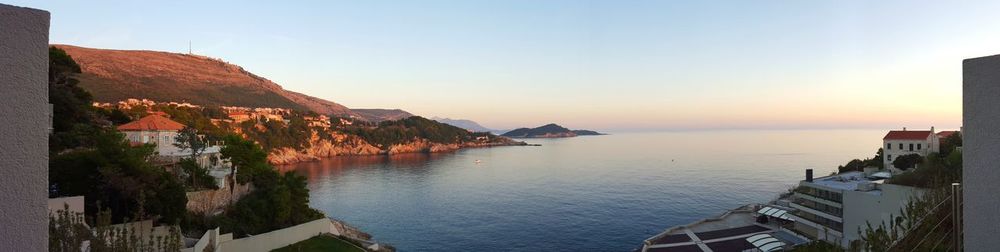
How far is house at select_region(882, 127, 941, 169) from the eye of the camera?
41.8 metres

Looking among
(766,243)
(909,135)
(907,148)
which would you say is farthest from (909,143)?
(766,243)

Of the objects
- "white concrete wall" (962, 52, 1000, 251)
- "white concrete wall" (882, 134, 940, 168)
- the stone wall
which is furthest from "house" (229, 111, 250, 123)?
"white concrete wall" (962, 52, 1000, 251)

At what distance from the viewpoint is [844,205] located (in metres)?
24.6

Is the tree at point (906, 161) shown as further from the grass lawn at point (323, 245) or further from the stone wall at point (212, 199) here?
the stone wall at point (212, 199)

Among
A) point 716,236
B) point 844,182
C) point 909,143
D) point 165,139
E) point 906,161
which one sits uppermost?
point 165,139

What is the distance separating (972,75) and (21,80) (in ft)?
15.7

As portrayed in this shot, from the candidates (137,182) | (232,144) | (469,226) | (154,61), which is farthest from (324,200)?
(154,61)

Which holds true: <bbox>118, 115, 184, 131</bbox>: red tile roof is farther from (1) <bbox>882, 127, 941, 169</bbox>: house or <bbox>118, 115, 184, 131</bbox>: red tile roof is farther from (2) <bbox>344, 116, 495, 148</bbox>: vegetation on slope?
(2) <bbox>344, 116, 495, 148</bbox>: vegetation on slope

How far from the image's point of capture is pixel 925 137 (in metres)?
42.2

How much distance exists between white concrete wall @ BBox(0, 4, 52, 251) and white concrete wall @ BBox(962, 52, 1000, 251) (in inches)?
183

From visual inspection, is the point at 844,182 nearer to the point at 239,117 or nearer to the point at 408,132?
the point at 239,117

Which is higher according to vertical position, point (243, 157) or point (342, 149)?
point (243, 157)

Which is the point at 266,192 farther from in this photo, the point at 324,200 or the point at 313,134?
the point at 313,134

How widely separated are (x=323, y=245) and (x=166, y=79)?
421ft
